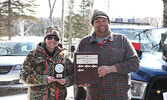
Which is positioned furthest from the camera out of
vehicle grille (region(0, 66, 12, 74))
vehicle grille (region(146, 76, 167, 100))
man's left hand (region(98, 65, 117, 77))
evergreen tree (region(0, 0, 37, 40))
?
evergreen tree (region(0, 0, 37, 40))

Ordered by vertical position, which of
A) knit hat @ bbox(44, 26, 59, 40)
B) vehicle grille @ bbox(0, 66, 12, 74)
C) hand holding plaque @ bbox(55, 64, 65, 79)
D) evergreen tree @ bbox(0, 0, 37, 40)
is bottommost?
vehicle grille @ bbox(0, 66, 12, 74)

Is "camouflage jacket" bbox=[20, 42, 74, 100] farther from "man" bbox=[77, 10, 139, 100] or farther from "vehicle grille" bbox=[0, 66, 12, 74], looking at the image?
"vehicle grille" bbox=[0, 66, 12, 74]

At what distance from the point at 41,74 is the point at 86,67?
0.60 m

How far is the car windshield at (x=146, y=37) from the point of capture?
3.99 meters

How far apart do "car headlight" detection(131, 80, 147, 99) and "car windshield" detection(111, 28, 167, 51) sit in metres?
1.31

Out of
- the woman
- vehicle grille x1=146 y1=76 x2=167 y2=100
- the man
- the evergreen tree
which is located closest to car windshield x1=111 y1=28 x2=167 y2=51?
vehicle grille x1=146 y1=76 x2=167 y2=100

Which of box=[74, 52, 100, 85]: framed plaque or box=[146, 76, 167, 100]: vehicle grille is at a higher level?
box=[74, 52, 100, 85]: framed plaque

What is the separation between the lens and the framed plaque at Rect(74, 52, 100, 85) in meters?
2.21

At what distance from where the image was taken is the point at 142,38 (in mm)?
4258

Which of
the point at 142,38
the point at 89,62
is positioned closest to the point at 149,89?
the point at 89,62

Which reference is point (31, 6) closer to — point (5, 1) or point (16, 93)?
point (5, 1)

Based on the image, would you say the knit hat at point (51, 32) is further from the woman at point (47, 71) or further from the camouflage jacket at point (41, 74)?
the camouflage jacket at point (41, 74)

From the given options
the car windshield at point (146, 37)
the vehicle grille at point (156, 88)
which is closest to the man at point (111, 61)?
the vehicle grille at point (156, 88)

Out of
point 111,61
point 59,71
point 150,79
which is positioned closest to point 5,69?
point 59,71
